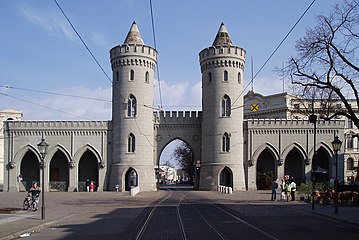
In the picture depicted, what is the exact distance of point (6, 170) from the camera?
5669 centimetres

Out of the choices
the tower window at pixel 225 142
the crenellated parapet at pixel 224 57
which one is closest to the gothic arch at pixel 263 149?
the tower window at pixel 225 142

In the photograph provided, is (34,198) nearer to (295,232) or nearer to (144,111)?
(295,232)

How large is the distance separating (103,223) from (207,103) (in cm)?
3685

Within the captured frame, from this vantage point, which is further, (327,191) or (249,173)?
(249,173)

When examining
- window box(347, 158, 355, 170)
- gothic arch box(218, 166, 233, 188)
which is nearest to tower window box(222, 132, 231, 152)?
gothic arch box(218, 166, 233, 188)

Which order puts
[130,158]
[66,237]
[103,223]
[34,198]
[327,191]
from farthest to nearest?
[130,158] → [327,191] → [34,198] → [103,223] → [66,237]

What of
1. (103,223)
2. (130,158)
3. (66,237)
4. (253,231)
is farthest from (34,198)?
(130,158)

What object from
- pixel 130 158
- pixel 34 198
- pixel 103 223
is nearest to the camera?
pixel 103 223

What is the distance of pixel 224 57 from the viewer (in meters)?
56.1

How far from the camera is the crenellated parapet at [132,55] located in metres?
55.7

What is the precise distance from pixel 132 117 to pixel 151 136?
348cm

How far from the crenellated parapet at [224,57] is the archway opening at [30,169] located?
75.6 ft

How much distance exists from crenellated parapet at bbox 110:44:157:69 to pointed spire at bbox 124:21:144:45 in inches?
46.5

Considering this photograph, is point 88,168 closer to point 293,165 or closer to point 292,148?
point 292,148
